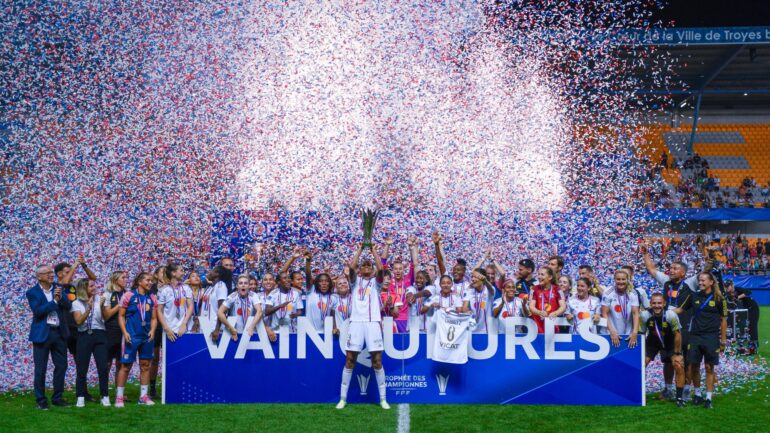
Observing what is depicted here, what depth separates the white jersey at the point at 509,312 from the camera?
9.80m

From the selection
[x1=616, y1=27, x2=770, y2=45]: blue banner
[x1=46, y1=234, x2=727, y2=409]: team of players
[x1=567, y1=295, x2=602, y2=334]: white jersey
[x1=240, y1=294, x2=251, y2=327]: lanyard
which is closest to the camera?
Answer: [x1=46, y1=234, x2=727, y2=409]: team of players

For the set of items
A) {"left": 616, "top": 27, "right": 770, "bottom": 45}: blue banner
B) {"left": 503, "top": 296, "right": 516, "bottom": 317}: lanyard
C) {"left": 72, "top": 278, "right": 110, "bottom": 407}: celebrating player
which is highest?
{"left": 616, "top": 27, "right": 770, "bottom": 45}: blue banner

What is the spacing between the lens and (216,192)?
1959 centimetres

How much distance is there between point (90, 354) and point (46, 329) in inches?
25.1

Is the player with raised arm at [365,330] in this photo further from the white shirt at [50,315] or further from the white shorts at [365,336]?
the white shirt at [50,315]

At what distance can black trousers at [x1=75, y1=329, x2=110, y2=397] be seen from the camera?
9617mm

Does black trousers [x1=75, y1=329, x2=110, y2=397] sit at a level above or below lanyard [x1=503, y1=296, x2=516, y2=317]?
below

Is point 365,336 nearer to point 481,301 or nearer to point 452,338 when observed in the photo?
point 452,338

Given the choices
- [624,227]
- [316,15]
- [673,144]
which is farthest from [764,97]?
[316,15]

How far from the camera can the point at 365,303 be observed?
9352 mm

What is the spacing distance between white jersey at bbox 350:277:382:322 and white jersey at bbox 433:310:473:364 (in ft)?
2.55

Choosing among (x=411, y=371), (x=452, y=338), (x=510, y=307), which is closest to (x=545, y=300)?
(x=510, y=307)

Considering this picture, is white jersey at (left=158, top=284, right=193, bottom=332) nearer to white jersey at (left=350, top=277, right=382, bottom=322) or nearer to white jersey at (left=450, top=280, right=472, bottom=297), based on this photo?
white jersey at (left=350, top=277, right=382, bottom=322)

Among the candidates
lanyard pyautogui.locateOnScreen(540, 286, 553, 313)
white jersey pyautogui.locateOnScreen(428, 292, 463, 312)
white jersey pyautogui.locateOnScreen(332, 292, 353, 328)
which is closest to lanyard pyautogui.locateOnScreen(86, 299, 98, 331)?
white jersey pyautogui.locateOnScreen(332, 292, 353, 328)
